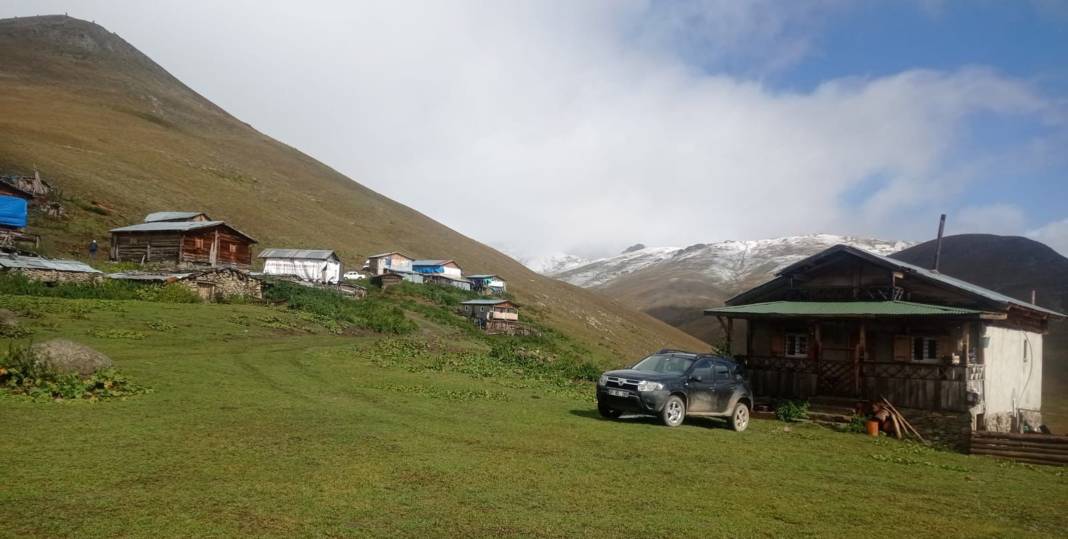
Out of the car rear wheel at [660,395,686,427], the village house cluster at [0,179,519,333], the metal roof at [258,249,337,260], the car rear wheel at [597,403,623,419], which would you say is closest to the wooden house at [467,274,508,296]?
the village house cluster at [0,179,519,333]

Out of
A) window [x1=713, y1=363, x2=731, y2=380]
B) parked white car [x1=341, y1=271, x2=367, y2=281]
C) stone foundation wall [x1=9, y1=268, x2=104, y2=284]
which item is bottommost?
window [x1=713, y1=363, x2=731, y2=380]

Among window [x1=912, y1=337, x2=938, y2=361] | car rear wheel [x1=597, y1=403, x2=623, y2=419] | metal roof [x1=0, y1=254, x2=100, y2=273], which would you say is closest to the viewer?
car rear wheel [x1=597, y1=403, x2=623, y2=419]

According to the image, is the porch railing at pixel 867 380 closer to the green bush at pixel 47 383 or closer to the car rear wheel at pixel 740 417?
the car rear wheel at pixel 740 417

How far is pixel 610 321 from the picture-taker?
98812 mm

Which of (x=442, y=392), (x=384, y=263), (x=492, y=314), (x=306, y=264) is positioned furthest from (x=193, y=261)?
(x=442, y=392)

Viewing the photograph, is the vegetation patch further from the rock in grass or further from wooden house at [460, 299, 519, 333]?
wooden house at [460, 299, 519, 333]

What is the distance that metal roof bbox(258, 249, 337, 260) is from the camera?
2379 inches

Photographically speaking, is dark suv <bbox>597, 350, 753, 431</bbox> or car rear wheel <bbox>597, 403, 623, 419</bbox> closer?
dark suv <bbox>597, 350, 753, 431</bbox>

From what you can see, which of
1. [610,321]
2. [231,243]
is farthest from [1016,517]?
[610,321]

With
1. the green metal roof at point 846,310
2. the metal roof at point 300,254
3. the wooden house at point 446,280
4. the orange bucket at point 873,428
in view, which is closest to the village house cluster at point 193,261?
the metal roof at point 300,254

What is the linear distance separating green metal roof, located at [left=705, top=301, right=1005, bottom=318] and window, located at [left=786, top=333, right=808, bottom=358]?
4.61 ft

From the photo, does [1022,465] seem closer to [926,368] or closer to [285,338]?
[926,368]

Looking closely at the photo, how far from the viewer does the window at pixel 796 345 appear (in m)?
25.3

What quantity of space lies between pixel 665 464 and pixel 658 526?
152 inches
